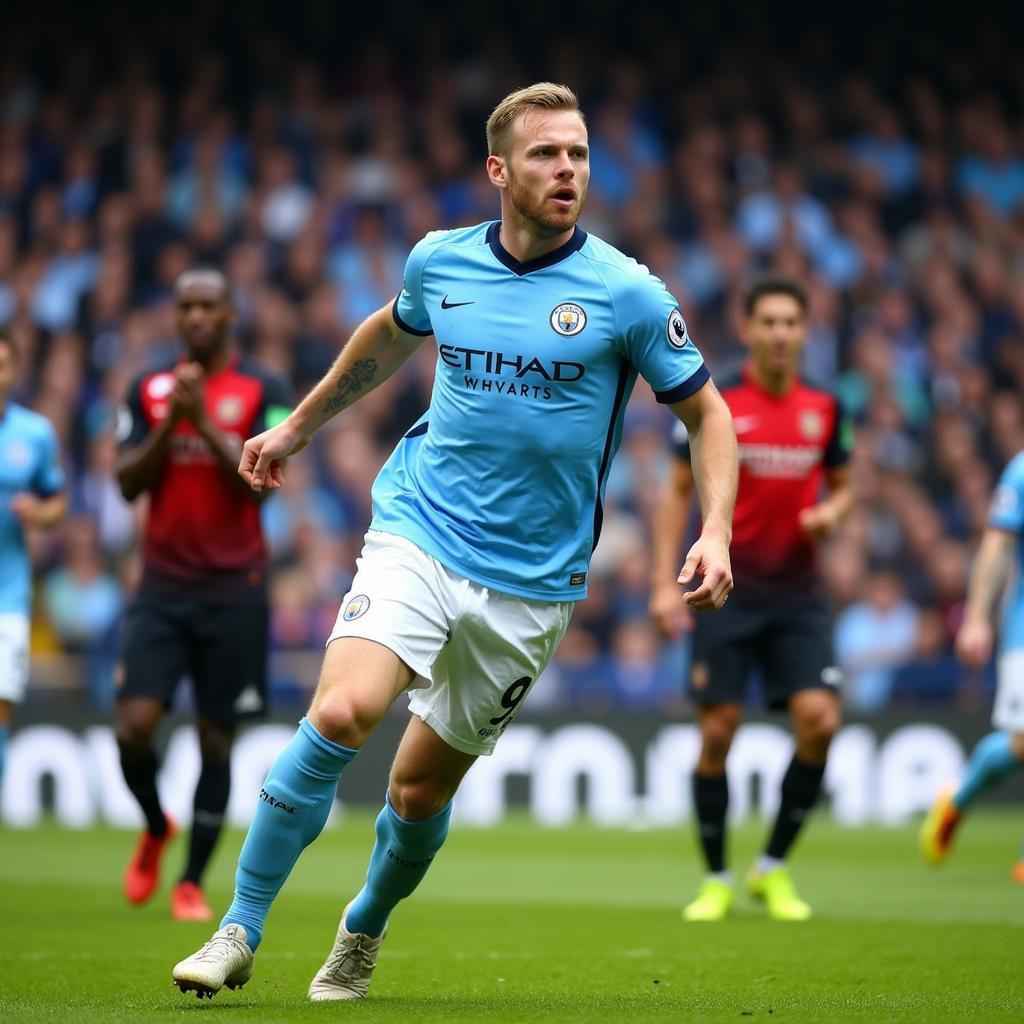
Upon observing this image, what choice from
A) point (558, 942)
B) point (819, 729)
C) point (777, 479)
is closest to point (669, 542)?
point (777, 479)

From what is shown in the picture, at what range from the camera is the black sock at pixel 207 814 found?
853cm

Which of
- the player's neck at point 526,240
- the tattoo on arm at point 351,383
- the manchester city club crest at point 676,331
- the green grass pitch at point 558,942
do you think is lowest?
the green grass pitch at point 558,942

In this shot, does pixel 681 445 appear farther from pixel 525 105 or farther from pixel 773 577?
pixel 525 105

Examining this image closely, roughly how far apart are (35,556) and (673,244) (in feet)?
24.9

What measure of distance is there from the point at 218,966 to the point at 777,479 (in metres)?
4.65

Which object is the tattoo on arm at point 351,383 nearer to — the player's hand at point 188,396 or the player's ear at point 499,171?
the player's ear at point 499,171

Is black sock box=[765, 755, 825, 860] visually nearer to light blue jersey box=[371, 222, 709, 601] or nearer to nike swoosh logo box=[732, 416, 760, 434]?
nike swoosh logo box=[732, 416, 760, 434]

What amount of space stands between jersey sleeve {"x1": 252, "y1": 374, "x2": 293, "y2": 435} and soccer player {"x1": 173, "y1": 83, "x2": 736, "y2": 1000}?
2969mm

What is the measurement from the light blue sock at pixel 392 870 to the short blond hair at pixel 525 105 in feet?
6.71

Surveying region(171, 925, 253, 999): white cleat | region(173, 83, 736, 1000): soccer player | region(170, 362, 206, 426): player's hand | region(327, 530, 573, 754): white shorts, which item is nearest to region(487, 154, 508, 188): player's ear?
region(173, 83, 736, 1000): soccer player

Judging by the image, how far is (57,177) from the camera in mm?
21328

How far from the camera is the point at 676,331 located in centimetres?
559

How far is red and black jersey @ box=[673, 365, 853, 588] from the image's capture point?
8.98 meters

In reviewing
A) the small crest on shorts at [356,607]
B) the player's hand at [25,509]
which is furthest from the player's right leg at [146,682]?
the small crest on shorts at [356,607]
